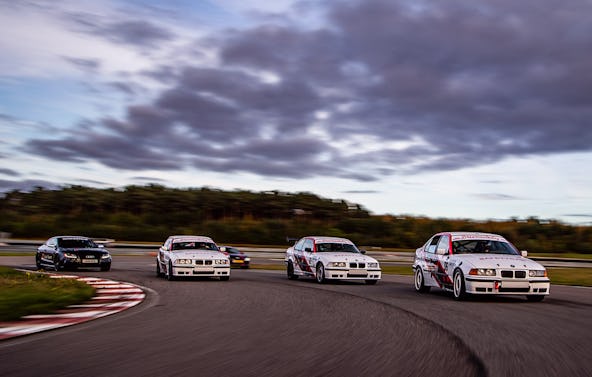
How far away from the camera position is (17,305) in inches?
472

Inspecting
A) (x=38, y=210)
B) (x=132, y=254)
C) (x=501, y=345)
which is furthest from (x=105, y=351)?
(x=38, y=210)

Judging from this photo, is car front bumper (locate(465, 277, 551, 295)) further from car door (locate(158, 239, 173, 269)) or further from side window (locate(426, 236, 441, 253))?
car door (locate(158, 239, 173, 269))

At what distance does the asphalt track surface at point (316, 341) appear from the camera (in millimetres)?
6477

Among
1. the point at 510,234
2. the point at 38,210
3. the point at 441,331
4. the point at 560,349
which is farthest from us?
the point at 38,210

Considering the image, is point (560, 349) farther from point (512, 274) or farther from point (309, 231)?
point (309, 231)

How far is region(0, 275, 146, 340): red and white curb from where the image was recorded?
9289 millimetres

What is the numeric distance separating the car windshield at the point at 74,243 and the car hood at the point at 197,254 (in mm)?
7004

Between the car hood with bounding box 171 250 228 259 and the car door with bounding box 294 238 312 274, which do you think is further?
the car door with bounding box 294 238 312 274

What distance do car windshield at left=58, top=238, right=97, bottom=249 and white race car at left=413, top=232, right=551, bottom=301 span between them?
567 inches

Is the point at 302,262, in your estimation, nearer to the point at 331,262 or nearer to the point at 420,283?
the point at 331,262

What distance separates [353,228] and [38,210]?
48.9 m

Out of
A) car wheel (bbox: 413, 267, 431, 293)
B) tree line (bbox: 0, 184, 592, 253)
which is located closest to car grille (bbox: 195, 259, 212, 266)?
car wheel (bbox: 413, 267, 431, 293)

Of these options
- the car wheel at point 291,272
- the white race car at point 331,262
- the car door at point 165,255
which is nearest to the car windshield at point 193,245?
the car door at point 165,255

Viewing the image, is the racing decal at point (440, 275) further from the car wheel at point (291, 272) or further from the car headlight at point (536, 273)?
the car wheel at point (291, 272)
